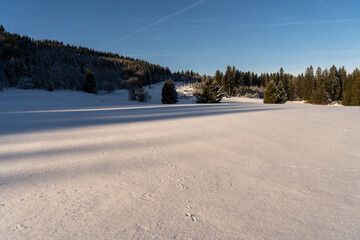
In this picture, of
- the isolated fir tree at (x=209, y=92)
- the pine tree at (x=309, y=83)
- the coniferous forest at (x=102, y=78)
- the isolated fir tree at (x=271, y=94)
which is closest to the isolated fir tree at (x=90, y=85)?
the coniferous forest at (x=102, y=78)

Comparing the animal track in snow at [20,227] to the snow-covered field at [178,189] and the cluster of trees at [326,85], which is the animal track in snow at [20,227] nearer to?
the snow-covered field at [178,189]

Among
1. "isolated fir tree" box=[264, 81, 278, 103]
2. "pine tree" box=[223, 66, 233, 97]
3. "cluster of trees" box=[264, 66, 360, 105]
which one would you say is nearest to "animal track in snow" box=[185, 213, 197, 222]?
"isolated fir tree" box=[264, 81, 278, 103]

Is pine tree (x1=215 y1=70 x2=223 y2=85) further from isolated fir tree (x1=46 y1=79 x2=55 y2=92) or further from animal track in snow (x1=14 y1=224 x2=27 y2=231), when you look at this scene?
animal track in snow (x1=14 y1=224 x2=27 y2=231)

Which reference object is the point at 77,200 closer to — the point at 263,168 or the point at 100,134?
the point at 263,168

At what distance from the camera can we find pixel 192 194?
183 cm

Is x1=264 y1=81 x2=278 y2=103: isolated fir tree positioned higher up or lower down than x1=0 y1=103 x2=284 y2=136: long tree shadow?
higher up

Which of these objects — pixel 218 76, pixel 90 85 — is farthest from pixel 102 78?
pixel 218 76

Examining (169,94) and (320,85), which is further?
(320,85)

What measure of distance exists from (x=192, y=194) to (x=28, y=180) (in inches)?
66.5

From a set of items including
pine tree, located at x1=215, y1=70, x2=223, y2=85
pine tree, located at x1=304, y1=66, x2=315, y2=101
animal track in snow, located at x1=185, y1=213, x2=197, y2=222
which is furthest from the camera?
pine tree, located at x1=215, y1=70, x2=223, y2=85

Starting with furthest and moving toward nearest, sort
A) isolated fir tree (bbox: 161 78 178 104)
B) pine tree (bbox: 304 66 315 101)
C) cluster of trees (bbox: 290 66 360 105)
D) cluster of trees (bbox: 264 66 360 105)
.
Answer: pine tree (bbox: 304 66 315 101) < cluster of trees (bbox: 290 66 360 105) < cluster of trees (bbox: 264 66 360 105) < isolated fir tree (bbox: 161 78 178 104)

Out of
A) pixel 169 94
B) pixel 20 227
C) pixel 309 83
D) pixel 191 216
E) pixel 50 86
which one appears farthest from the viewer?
pixel 309 83

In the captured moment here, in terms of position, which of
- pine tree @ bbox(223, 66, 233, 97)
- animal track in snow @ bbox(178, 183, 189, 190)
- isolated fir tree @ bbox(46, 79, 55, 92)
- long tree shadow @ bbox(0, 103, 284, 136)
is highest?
pine tree @ bbox(223, 66, 233, 97)

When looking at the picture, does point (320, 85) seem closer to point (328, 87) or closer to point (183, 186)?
point (328, 87)
